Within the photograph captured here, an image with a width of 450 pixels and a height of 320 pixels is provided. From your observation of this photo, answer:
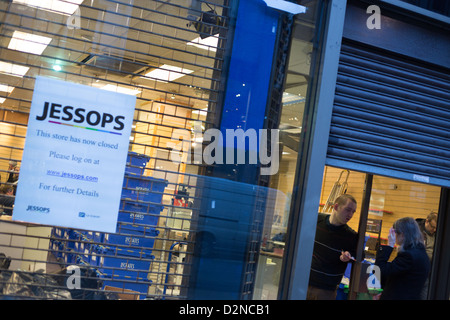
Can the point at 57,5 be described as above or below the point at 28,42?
above

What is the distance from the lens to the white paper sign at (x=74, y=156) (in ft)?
11.0

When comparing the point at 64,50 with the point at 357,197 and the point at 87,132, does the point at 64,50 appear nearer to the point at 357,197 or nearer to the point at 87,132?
the point at 87,132

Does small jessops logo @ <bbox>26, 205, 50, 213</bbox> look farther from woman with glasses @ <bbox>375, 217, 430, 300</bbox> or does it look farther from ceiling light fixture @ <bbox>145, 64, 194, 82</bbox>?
woman with glasses @ <bbox>375, 217, 430, 300</bbox>

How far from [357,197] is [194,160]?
223 centimetres

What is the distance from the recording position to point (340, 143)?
164 inches

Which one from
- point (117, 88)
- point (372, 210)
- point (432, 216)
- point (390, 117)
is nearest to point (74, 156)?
point (117, 88)

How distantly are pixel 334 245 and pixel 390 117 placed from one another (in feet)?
4.67

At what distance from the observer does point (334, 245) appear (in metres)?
5.22

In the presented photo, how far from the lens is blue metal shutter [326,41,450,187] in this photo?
4.23 metres

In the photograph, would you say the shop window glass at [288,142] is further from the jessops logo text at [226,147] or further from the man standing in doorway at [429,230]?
the man standing in doorway at [429,230]

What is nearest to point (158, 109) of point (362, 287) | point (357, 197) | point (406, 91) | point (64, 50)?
point (64, 50)

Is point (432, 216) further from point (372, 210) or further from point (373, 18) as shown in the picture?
point (373, 18)

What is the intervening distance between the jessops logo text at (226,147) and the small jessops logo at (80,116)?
38 cm
